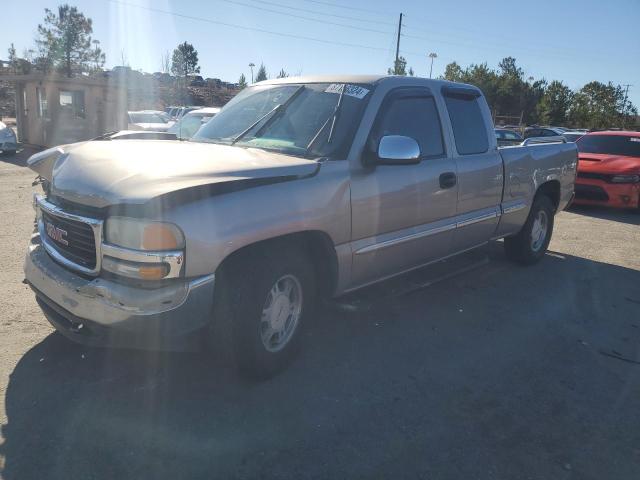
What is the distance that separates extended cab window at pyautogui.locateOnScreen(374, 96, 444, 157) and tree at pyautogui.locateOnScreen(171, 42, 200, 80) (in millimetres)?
60029

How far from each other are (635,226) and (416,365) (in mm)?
7853

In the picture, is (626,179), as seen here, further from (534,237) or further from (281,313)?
(281,313)

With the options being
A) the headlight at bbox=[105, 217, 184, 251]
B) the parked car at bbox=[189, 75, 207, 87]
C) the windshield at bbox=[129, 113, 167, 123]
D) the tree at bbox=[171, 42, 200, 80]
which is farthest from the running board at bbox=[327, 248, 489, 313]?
the parked car at bbox=[189, 75, 207, 87]

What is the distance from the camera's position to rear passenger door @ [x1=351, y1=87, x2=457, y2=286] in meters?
3.84

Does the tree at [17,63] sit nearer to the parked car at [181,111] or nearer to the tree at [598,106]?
the parked car at [181,111]

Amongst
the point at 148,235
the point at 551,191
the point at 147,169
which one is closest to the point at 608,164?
the point at 551,191

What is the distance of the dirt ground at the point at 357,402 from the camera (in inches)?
107

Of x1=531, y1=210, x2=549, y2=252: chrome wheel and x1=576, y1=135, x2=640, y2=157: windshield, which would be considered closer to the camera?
x1=531, y1=210, x2=549, y2=252: chrome wheel

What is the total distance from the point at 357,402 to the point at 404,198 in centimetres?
160

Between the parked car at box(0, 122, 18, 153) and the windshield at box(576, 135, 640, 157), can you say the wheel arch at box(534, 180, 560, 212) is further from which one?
the parked car at box(0, 122, 18, 153)

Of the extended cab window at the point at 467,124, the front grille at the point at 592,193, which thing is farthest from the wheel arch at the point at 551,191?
the front grille at the point at 592,193

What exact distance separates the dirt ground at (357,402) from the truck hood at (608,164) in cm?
674

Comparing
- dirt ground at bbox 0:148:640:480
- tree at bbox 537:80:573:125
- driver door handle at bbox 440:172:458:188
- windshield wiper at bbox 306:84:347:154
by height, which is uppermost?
tree at bbox 537:80:573:125

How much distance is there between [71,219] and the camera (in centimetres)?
306
